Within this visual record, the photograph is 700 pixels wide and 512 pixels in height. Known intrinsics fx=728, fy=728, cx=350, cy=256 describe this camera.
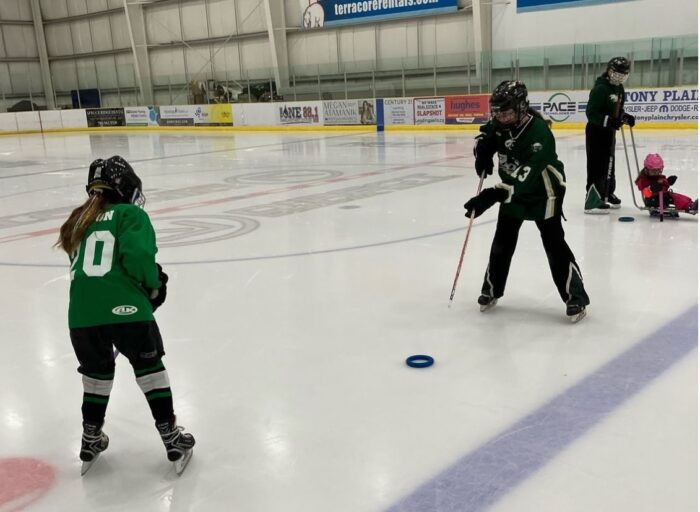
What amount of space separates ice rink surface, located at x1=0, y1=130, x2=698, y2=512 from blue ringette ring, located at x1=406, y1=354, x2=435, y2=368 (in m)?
0.05

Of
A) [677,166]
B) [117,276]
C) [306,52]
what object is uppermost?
[306,52]

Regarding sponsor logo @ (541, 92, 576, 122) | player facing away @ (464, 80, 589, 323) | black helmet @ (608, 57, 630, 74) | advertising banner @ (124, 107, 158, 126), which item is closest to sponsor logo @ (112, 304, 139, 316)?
player facing away @ (464, 80, 589, 323)

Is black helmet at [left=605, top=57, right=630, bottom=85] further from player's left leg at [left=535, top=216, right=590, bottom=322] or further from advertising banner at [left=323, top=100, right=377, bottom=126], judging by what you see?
advertising banner at [left=323, top=100, right=377, bottom=126]

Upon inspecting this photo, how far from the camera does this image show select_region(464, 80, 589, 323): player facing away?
3621 millimetres

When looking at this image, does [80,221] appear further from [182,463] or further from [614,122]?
[614,122]

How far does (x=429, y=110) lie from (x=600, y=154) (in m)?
13.1

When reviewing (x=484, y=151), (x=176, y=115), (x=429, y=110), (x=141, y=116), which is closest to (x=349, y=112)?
(x=429, y=110)

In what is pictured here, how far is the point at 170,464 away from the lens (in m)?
2.50

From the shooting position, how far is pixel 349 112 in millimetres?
21109

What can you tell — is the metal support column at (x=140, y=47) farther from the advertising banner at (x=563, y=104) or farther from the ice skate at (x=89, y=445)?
the ice skate at (x=89, y=445)

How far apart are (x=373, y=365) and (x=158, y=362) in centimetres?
118

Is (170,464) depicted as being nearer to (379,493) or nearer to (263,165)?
(379,493)

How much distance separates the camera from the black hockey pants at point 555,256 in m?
3.81

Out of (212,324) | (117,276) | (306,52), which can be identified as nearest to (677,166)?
(212,324)
